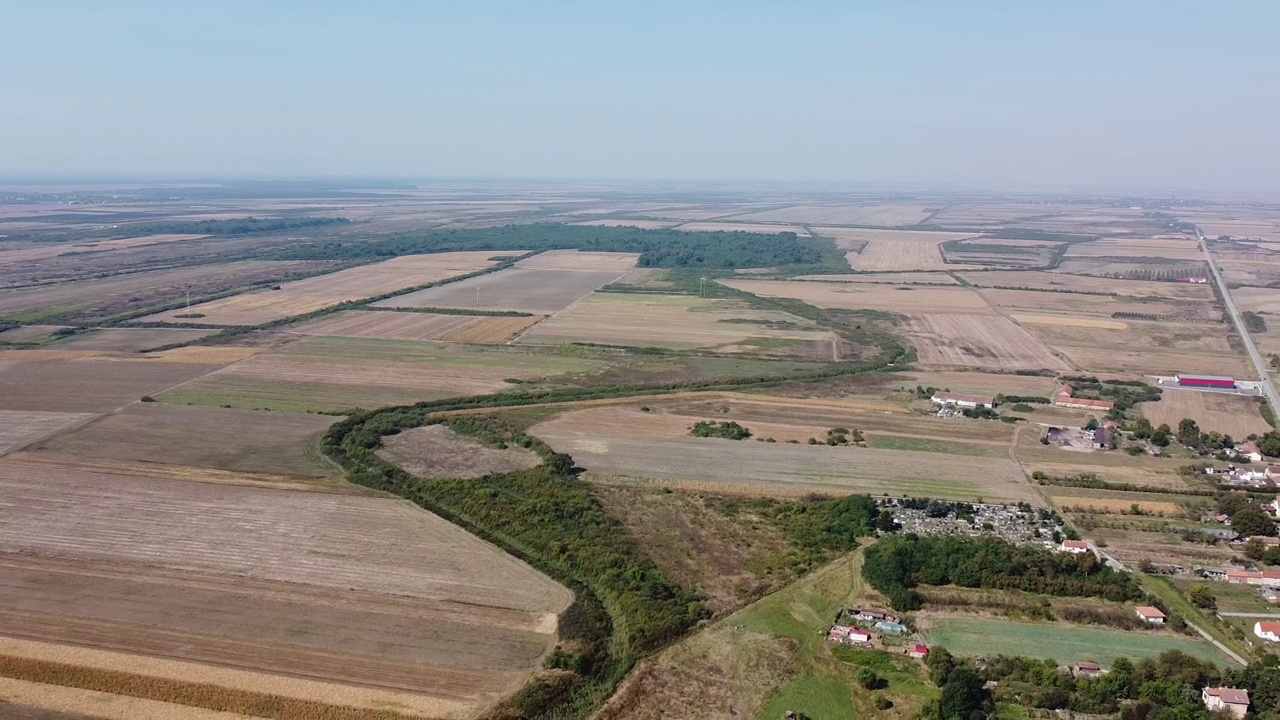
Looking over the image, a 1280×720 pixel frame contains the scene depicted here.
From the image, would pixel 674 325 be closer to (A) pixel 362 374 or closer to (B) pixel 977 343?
(B) pixel 977 343

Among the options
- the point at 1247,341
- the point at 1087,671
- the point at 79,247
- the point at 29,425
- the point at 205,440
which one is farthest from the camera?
the point at 79,247

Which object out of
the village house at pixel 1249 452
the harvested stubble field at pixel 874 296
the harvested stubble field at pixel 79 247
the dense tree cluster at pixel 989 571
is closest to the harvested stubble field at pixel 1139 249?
the harvested stubble field at pixel 874 296

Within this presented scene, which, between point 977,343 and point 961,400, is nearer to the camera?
point 961,400

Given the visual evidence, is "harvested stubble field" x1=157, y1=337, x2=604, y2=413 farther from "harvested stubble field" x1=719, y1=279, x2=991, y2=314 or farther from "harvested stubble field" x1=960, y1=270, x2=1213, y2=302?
"harvested stubble field" x1=960, y1=270, x2=1213, y2=302

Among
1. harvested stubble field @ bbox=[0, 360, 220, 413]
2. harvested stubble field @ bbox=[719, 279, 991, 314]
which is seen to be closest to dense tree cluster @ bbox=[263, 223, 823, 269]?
harvested stubble field @ bbox=[719, 279, 991, 314]

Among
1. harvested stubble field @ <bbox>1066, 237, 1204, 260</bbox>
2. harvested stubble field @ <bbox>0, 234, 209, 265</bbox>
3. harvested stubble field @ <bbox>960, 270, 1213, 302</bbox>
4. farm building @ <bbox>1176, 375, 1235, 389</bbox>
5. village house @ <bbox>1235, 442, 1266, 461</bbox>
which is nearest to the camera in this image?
village house @ <bbox>1235, 442, 1266, 461</bbox>

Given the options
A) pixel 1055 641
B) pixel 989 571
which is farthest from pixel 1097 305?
pixel 1055 641

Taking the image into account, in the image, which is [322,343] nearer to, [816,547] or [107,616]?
[107,616]
